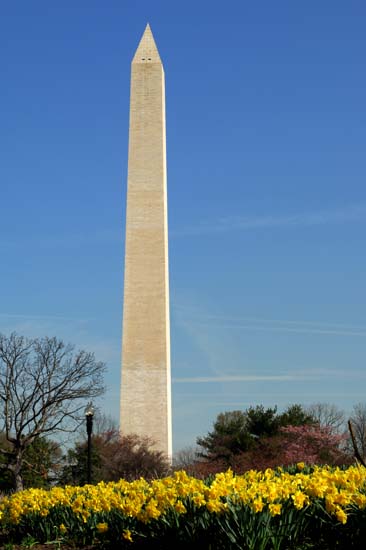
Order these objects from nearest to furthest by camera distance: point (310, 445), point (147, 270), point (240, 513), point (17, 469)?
point (240, 513)
point (17, 469)
point (147, 270)
point (310, 445)

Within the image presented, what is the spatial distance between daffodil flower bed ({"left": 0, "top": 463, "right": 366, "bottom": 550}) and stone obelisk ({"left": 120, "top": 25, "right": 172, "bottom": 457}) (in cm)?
2637

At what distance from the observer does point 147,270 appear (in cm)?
3750

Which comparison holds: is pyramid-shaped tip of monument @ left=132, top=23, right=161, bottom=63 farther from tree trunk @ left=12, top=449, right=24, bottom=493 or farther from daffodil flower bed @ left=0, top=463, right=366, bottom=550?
daffodil flower bed @ left=0, top=463, right=366, bottom=550

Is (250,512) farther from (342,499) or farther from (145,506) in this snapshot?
(145,506)

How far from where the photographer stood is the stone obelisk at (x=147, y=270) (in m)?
36.7

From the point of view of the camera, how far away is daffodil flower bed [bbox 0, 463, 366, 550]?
24.8ft

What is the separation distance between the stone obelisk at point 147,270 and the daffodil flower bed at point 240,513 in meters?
26.4

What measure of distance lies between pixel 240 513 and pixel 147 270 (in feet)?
98.8

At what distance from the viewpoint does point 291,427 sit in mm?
42656

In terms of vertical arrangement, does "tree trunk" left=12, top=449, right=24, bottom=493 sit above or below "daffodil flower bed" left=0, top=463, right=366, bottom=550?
above

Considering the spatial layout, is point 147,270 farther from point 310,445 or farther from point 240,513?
point 240,513

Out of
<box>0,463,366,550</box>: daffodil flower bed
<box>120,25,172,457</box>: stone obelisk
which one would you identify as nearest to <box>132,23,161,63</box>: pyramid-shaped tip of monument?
<box>120,25,172,457</box>: stone obelisk

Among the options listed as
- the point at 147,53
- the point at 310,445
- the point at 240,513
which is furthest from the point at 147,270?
the point at 240,513

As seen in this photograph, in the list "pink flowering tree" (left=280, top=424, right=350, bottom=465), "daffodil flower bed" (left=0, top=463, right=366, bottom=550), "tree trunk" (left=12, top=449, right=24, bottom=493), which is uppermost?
"pink flowering tree" (left=280, top=424, right=350, bottom=465)
